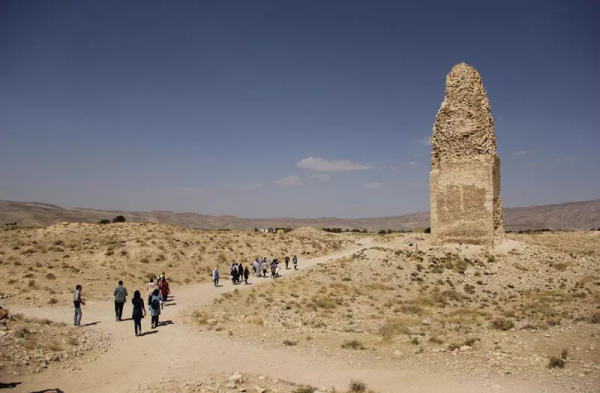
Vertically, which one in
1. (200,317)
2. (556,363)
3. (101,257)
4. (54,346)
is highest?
(101,257)

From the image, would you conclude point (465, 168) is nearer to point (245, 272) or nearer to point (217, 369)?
point (245, 272)

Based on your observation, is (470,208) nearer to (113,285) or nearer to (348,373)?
(348,373)

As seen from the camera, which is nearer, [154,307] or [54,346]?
[54,346]

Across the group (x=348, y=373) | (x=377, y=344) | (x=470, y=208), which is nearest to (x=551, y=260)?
(x=470, y=208)

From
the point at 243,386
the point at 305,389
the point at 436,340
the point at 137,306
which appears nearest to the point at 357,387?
the point at 305,389

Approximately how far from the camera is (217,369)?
8.85 m

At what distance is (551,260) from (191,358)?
23851mm

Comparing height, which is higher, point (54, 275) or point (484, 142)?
point (484, 142)

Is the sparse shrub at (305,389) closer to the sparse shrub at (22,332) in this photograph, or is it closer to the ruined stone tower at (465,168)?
the sparse shrub at (22,332)

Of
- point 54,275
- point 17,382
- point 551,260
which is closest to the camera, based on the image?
point 17,382

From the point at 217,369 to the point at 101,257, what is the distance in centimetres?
1928

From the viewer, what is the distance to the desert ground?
319 inches

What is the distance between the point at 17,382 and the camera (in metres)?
7.63

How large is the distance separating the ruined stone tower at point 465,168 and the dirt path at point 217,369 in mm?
19556
